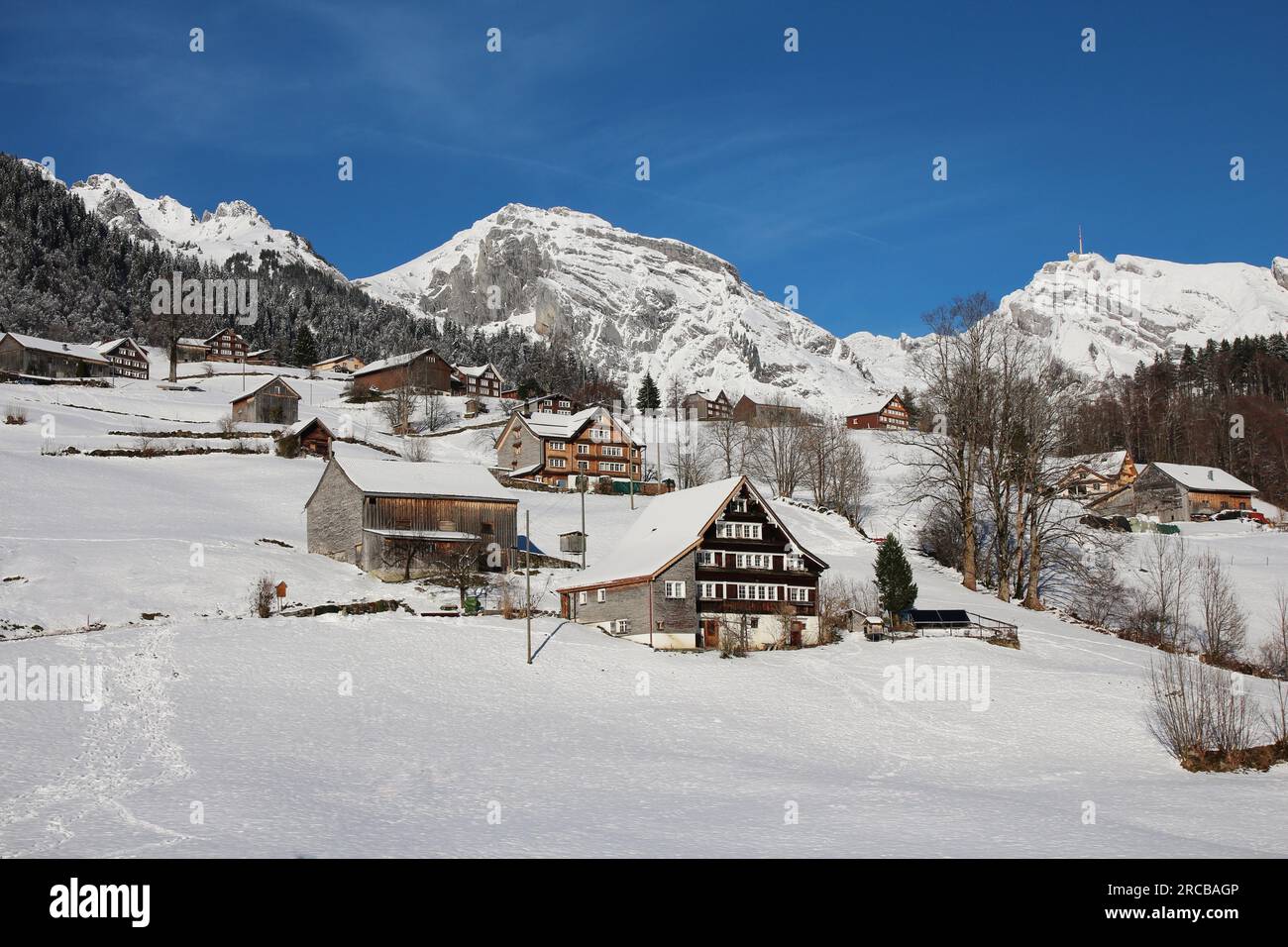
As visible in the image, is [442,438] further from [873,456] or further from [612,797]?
[612,797]

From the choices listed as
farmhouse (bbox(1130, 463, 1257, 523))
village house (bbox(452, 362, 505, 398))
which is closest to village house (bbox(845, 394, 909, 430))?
farmhouse (bbox(1130, 463, 1257, 523))

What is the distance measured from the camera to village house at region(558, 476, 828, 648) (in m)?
48.1

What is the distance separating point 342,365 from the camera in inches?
6850

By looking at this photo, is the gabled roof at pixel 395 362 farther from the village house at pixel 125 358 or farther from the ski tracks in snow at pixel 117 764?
the ski tracks in snow at pixel 117 764

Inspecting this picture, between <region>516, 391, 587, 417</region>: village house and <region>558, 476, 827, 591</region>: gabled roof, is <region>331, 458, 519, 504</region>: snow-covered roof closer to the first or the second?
<region>558, 476, 827, 591</region>: gabled roof

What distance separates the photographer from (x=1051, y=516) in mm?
81688

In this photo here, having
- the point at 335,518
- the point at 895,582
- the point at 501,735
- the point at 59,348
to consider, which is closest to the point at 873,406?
the point at 895,582

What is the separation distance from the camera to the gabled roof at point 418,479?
56.0 m

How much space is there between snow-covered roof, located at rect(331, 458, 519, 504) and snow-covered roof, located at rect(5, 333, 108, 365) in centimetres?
7826

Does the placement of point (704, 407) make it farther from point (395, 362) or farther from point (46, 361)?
point (46, 361)

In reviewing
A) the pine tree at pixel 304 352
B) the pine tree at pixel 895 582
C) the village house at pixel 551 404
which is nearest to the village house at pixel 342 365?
the pine tree at pixel 304 352

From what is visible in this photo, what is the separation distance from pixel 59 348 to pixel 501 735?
4475 inches
